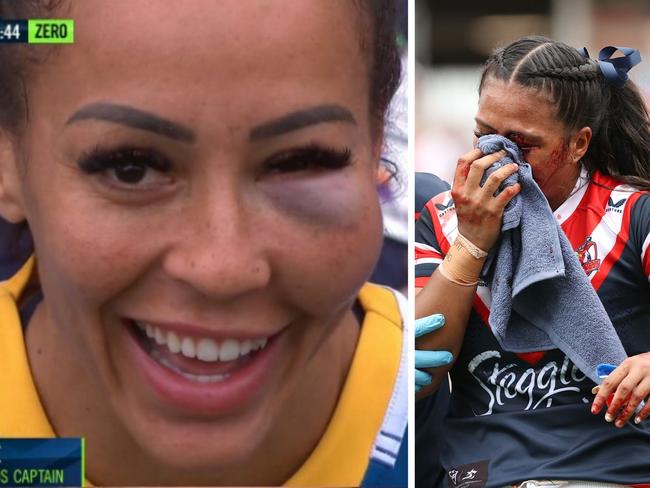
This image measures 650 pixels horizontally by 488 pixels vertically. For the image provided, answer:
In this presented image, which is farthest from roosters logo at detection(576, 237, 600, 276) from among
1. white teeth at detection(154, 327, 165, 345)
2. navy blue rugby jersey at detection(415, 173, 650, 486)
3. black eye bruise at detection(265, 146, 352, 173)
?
white teeth at detection(154, 327, 165, 345)

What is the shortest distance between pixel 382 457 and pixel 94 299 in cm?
76

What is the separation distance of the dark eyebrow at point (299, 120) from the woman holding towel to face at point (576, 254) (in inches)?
18.2

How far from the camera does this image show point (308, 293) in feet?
6.71

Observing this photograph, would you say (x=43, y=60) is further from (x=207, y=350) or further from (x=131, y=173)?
(x=207, y=350)

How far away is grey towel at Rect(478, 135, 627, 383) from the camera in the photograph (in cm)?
226

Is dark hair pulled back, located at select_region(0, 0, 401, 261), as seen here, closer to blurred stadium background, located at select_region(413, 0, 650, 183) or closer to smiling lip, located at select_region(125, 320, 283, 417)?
smiling lip, located at select_region(125, 320, 283, 417)

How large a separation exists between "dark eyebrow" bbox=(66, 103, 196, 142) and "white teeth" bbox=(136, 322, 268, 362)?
0.43m

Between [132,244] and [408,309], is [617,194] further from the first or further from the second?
[132,244]

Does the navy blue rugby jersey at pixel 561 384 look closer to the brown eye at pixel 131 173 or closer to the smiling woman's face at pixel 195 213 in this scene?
the smiling woman's face at pixel 195 213

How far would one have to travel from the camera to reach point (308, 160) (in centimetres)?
202

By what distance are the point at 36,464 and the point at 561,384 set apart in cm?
130

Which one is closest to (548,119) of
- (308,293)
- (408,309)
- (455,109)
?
(408,309)

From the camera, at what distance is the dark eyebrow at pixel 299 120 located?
198 cm

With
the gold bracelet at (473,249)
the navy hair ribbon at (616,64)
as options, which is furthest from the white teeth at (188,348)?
the navy hair ribbon at (616,64)
